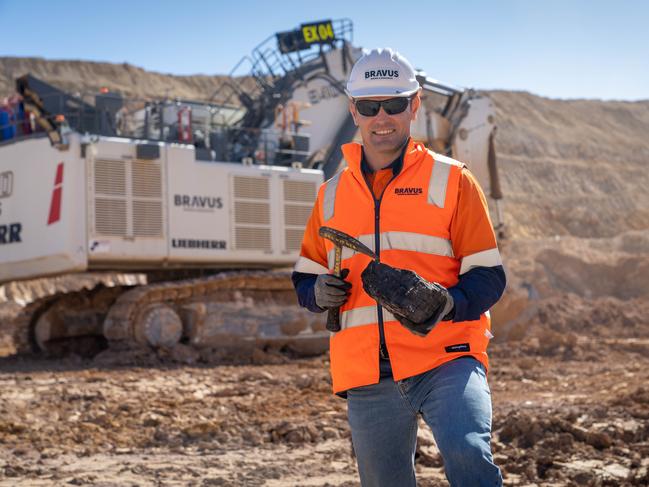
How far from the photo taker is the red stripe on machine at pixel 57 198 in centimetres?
1216

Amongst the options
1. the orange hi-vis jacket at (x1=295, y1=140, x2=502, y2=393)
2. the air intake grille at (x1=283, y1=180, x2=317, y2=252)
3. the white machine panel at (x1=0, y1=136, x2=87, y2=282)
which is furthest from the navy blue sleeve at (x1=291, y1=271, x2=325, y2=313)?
the air intake grille at (x1=283, y1=180, x2=317, y2=252)

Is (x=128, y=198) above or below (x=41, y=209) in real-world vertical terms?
above

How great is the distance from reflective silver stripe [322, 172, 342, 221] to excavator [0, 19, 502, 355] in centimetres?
893

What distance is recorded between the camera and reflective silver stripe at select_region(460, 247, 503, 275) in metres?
3.24

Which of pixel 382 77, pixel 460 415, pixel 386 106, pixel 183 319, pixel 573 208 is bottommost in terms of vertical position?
pixel 183 319

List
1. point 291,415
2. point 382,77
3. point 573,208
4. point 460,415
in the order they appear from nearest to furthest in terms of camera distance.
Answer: point 460,415
point 382,77
point 291,415
point 573,208

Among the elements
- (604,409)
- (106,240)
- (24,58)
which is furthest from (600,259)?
(24,58)

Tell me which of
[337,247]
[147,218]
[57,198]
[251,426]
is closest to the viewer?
[337,247]

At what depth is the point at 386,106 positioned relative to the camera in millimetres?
3484

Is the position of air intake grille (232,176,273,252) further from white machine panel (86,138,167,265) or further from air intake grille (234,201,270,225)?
white machine panel (86,138,167,265)

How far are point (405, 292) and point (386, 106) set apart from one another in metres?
0.78

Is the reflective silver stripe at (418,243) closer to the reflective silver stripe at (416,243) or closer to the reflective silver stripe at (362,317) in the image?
the reflective silver stripe at (416,243)

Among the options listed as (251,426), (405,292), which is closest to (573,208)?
(251,426)

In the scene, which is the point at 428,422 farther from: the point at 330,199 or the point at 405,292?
the point at 330,199
